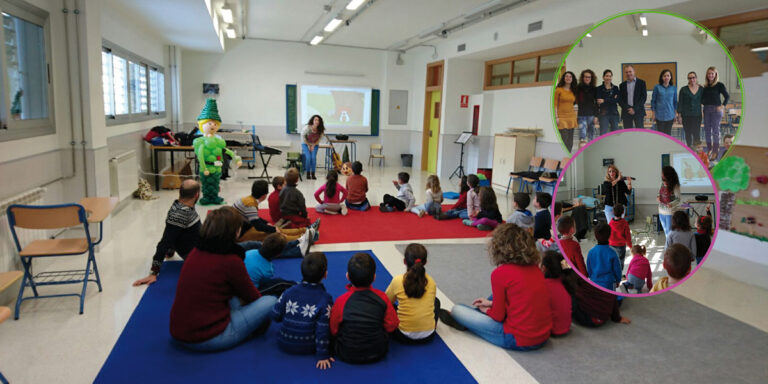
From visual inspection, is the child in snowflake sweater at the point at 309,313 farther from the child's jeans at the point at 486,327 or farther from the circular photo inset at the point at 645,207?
the circular photo inset at the point at 645,207

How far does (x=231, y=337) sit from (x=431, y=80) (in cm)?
1043

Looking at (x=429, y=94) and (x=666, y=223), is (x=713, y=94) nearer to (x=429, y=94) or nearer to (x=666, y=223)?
(x=666, y=223)

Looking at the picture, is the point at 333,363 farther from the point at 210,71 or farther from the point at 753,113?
the point at 210,71

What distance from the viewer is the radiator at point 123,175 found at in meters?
6.33

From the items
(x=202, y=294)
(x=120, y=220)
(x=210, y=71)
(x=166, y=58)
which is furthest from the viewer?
(x=210, y=71)

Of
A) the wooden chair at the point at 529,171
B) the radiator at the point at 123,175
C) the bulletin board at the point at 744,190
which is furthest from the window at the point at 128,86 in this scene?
the wooden chair at the point at 529,171

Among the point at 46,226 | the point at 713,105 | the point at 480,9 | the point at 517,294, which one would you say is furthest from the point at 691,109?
the point at 480,9

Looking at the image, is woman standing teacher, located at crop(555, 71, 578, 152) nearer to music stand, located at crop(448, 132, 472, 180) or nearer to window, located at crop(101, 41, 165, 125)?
window, located at crop(101, 41, 165, 125)

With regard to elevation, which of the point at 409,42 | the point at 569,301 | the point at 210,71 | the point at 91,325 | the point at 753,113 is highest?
the point at 409,42

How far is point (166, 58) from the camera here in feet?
35.1

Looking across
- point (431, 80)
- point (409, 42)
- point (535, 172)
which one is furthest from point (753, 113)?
point (431, 80)

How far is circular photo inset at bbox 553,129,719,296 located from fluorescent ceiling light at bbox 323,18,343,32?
25.1 feet

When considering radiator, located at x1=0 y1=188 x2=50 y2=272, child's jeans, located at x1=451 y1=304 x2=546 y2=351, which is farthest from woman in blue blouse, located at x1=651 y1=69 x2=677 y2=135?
radiator, located at x1=0 y1=188 x2=50 y2=272

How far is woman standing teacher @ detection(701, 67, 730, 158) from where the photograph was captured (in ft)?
5.87
